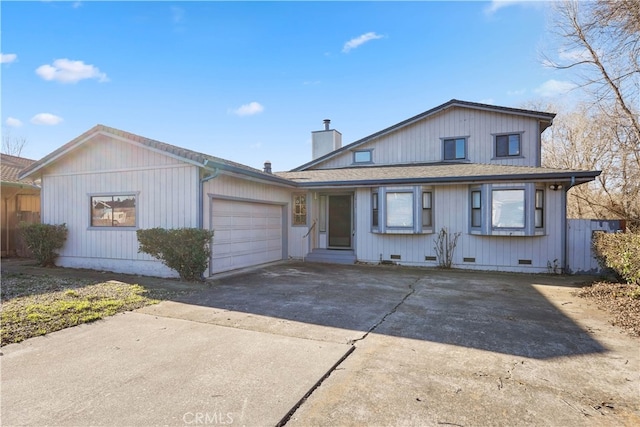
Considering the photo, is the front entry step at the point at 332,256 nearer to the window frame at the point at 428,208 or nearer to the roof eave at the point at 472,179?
the roof eave at the point at 472,179

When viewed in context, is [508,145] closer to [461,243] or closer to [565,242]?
[565,242]

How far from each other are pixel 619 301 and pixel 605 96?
31.7 feet

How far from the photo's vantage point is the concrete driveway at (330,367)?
266 centimetres

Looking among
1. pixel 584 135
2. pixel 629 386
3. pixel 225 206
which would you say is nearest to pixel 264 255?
pixel 225 206

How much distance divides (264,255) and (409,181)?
5.38 meters

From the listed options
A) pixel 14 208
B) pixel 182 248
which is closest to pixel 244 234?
pixel 182 248

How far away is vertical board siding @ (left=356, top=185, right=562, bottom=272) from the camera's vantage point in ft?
32.2

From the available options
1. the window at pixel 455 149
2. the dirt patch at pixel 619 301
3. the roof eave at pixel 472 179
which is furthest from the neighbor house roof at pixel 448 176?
the dirt patch at pixel 619 301

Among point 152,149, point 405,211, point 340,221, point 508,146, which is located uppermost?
point 508,146

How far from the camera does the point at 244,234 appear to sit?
33.3 ft

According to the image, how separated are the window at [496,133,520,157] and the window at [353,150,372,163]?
5.06 m

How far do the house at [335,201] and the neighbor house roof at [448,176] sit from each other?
42 millimetres

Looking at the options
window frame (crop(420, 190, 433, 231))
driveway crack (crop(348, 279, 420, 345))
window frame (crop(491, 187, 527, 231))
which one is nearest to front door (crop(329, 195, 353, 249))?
window frame (crop(420, 190, 433, 231))

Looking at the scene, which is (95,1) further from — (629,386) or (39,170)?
(629,386)
